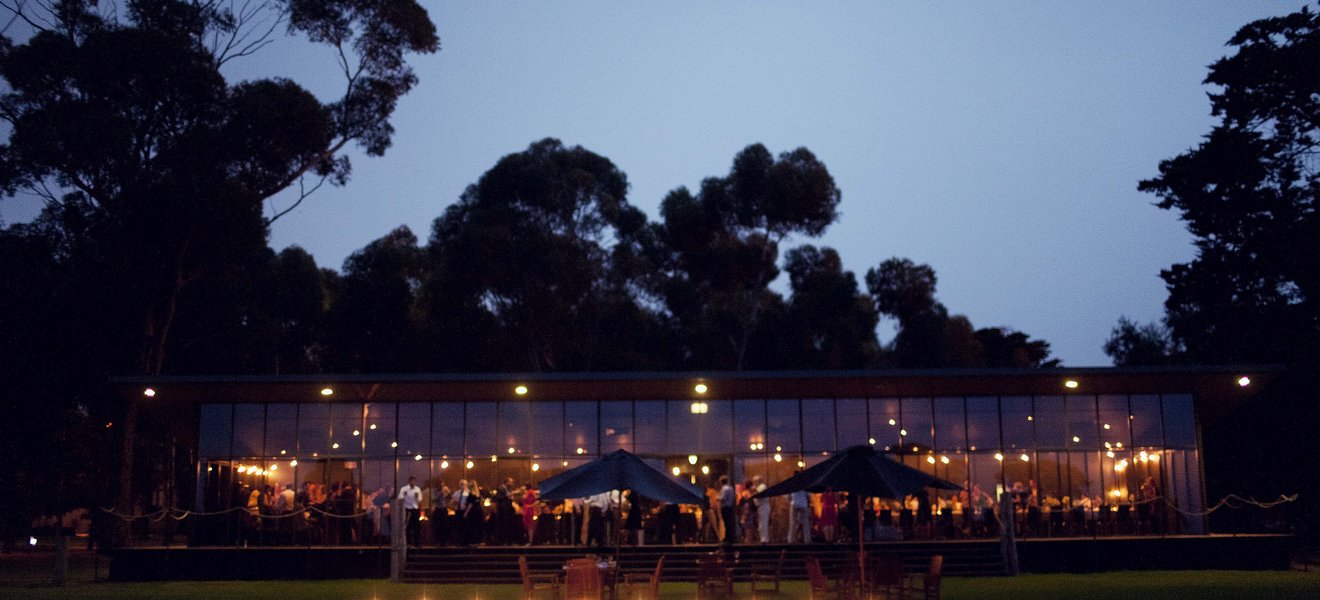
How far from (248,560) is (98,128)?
43.7 feet

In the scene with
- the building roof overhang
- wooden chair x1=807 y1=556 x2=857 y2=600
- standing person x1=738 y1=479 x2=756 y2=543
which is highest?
the building roof overhang

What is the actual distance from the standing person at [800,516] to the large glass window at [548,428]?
16.5 feet

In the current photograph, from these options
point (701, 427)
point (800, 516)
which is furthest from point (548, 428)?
point (800, 516)

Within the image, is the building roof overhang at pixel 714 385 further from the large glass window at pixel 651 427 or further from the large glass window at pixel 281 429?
the large glass window at pixel 281 429

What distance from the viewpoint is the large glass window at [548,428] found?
25.3m

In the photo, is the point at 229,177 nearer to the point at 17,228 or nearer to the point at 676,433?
the point at 17,228

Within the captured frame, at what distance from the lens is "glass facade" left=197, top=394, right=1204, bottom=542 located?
2495 centimetres

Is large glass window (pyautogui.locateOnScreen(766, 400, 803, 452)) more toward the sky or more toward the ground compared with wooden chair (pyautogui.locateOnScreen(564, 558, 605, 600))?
more toward the sky

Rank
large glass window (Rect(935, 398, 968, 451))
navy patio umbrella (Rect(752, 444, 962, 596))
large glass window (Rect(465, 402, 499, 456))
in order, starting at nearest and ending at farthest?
navy patio umbrella (Rect(752, 444, 962, 596)) → large glass window (Rect(465, 402, 499, 456)) → large glass window (Rect(935, 398, 968, 451))

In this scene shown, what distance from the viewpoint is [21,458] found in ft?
102

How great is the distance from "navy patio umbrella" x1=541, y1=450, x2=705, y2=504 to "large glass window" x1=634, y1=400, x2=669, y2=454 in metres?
9.57

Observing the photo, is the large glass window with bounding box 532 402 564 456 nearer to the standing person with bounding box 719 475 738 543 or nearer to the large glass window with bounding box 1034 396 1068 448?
the standing person with bounding box 719 475 738 543

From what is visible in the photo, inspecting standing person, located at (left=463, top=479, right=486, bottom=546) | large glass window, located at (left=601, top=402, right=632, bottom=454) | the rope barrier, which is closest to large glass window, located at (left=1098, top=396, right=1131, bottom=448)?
large glass window, located at (left=601, top=402, right=632, bottom=454)

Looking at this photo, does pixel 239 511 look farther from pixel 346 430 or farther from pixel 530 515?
pixel 530 515
